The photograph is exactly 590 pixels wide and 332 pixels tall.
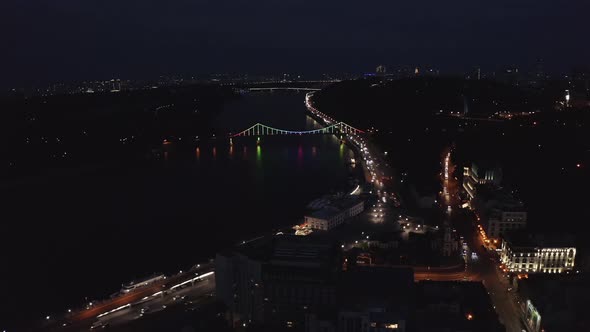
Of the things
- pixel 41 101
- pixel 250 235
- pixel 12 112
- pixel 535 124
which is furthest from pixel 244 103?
pixel 250 235

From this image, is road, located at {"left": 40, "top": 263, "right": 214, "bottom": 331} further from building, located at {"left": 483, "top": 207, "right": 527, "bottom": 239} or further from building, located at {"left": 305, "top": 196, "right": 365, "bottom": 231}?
building, located at {"left": 483, "top": 207, "right": 527, "bottom": 239}

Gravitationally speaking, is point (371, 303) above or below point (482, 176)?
below

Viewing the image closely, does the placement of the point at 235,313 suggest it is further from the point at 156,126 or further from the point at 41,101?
the point at 41,101

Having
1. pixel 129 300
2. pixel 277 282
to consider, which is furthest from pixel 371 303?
pixel 129 300

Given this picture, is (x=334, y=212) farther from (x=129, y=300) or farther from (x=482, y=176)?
(x=129, y=300)

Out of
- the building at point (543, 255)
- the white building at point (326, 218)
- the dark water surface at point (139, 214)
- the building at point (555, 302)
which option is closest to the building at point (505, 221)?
the building at point (543, 255)

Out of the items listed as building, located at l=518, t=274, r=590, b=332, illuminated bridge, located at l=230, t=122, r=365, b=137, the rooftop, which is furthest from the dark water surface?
building, located at l=518, t=274, r=590, b=332
